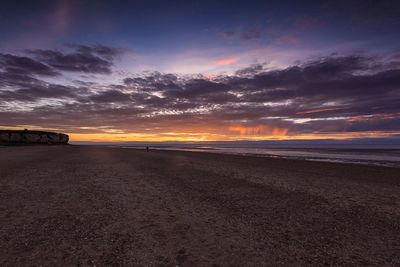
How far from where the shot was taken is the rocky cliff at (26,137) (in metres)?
98.6

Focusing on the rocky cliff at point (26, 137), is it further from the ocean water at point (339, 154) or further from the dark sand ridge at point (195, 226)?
the dark sand ridge at point (195, 226)

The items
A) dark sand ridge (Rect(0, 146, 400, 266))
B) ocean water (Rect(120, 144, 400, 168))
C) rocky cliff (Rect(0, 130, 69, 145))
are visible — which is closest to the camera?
dark sand ridge (Rect(0, 146, 400, 266))

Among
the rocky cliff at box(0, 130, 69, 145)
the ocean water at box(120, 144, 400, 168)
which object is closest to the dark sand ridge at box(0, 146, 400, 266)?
the ocean water at box(120, 144, 400, 168)

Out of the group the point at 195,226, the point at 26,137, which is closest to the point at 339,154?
the point at 195,226

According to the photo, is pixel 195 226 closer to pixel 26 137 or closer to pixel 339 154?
pixel 339 154

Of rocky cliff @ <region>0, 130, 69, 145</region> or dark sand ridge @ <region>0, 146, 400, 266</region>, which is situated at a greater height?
rocky cliff @ <region>0, 130, 69, 145</region>

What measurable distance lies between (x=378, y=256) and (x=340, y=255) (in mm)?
836

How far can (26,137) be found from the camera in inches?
4220

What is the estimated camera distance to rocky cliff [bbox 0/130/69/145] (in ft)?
323

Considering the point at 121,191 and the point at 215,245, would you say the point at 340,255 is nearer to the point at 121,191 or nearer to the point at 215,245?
the point at 215,245

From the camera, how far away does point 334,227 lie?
7766mm

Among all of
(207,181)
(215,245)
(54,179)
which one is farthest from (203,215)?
(54,179)

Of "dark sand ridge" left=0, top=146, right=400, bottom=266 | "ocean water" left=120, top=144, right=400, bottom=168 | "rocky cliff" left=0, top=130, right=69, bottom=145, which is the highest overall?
"rocky cliff" left=0, top=130, right=69, bottom=145

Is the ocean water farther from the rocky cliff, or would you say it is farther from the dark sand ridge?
the rocky cliff
